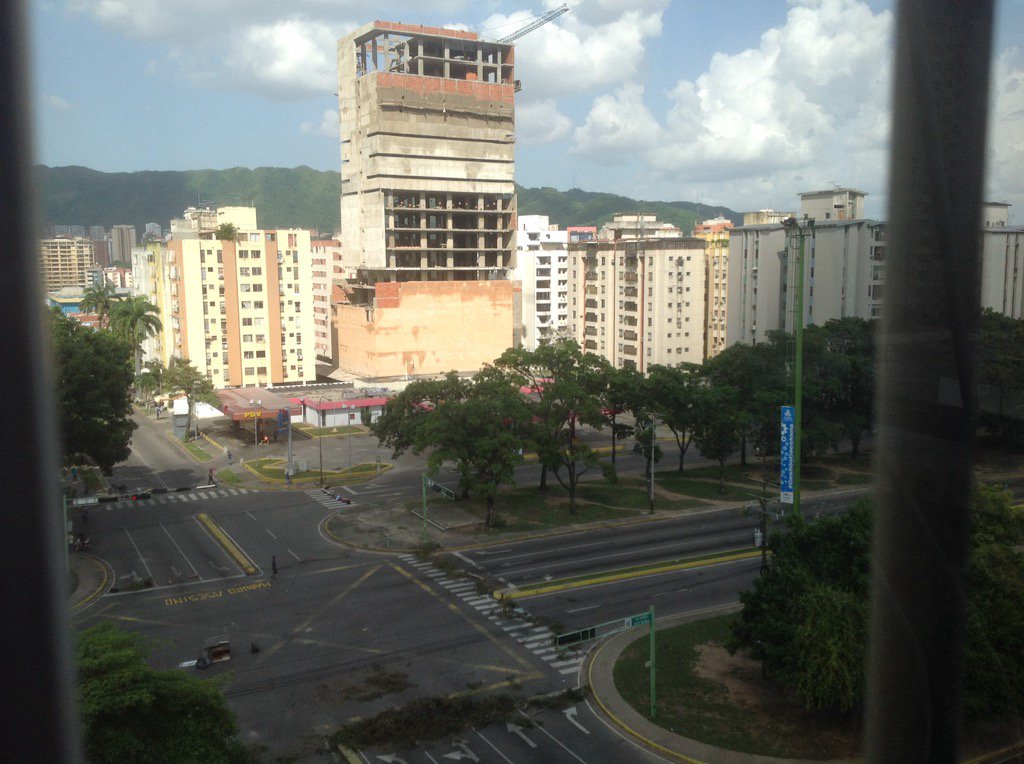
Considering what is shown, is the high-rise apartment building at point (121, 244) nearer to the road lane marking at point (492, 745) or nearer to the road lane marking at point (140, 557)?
the road lane marking at point (140, 557)

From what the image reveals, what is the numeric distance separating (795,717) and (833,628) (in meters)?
2.07

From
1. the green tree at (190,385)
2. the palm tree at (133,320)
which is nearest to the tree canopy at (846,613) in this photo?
the green tree at (190,385)

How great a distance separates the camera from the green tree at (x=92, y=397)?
23.3 metres

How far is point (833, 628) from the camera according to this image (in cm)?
1169

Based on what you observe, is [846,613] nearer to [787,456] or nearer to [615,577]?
[787,456]

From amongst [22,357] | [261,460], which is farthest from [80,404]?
[22,357]

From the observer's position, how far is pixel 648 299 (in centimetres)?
5012

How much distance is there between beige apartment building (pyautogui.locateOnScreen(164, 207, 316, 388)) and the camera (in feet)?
147

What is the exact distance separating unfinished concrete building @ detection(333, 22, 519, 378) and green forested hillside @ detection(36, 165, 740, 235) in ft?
214

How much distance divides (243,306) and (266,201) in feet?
428

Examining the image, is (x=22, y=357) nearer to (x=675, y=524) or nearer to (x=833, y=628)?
(x=833, y=628)

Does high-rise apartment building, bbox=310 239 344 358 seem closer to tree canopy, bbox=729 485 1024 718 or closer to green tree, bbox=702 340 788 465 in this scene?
green tree, bbox=702 340 788 465

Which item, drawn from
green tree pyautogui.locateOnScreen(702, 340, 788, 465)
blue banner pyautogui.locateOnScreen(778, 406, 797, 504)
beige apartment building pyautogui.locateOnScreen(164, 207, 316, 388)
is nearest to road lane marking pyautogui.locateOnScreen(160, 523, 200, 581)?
blue banner pyautogui.locateOnScreen(778, 406, 797, 504)

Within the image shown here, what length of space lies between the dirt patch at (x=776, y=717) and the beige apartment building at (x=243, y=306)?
36.4 meters
